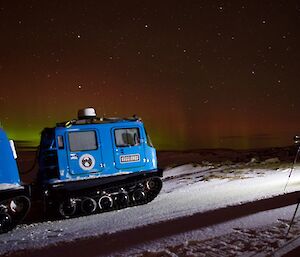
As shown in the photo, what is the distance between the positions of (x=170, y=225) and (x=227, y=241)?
74.5 inches

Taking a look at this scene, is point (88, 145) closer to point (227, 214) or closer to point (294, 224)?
point (227, 214)

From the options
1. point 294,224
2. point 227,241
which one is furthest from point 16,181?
point 294,224

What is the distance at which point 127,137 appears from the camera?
41.1 feet

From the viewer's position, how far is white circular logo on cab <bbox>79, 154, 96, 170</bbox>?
11.7m

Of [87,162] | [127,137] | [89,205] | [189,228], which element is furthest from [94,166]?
[189,228]

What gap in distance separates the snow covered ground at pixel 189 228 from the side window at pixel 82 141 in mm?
1919

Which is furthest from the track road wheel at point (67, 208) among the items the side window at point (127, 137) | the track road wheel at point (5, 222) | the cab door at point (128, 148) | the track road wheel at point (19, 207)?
the side window at point (127, 137)

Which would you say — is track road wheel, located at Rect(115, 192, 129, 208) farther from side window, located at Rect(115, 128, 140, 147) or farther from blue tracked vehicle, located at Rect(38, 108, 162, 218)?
side window, located at Rect(115, 128, 140, 147)

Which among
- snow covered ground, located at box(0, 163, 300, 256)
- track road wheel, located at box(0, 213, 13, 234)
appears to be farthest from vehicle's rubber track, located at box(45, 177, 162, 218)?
track road wheel, located at box(0, 213, 13, 234)

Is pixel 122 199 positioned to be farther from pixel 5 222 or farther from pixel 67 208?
pixel 5 222

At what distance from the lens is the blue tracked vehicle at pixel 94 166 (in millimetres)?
11453

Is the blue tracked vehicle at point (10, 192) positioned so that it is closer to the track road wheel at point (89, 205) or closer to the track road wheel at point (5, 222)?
the track road wheel at point (5, 222)

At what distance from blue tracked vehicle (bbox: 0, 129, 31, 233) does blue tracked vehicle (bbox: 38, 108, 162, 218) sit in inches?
35.3

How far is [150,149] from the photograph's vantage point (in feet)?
42.4
